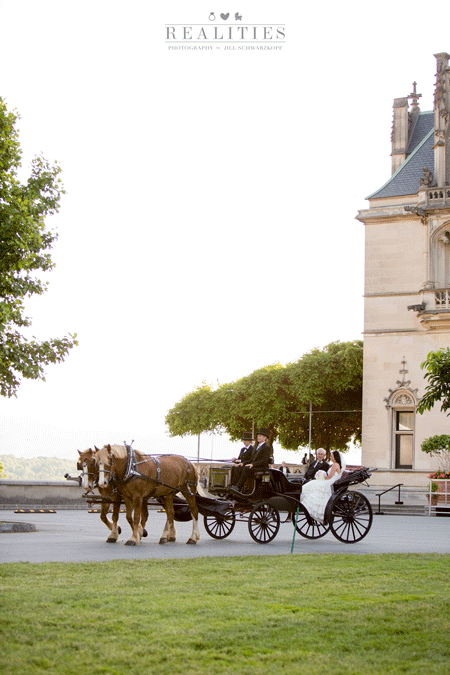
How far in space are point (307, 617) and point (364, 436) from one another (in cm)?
3594

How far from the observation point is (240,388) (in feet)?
195

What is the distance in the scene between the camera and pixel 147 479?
14.9 metres

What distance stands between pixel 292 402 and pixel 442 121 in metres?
22.5

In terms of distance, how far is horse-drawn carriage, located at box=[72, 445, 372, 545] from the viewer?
1461 cm

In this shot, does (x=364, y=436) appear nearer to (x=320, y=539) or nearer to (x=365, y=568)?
(x=320, y=539)

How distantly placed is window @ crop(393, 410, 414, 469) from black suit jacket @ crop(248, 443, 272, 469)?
89.0ft

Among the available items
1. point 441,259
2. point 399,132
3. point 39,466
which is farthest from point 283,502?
point 39,466

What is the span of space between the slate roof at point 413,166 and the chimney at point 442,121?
1680 mm

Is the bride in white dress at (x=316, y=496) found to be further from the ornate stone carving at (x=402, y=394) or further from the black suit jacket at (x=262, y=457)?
the ornate stone carving at (x=402, y=394)

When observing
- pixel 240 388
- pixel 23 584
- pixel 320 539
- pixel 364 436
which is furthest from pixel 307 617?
pixel 240 388

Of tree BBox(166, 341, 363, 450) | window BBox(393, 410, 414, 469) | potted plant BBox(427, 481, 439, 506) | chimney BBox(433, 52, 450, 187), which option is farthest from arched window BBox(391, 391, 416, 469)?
chimney BBox(433, 52, 450, 187)

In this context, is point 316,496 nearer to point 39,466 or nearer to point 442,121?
point 442,121

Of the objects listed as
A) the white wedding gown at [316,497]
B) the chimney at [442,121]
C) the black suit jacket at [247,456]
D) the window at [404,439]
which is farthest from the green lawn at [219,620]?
the chimney at [442,121]

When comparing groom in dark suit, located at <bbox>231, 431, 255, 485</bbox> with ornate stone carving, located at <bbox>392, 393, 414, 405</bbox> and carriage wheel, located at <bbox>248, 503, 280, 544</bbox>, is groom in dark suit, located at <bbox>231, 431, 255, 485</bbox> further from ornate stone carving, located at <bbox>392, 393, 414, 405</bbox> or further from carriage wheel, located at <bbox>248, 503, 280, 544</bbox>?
ornate stone carving, located at <bbox>392, 393, 414, 405</bbox>
